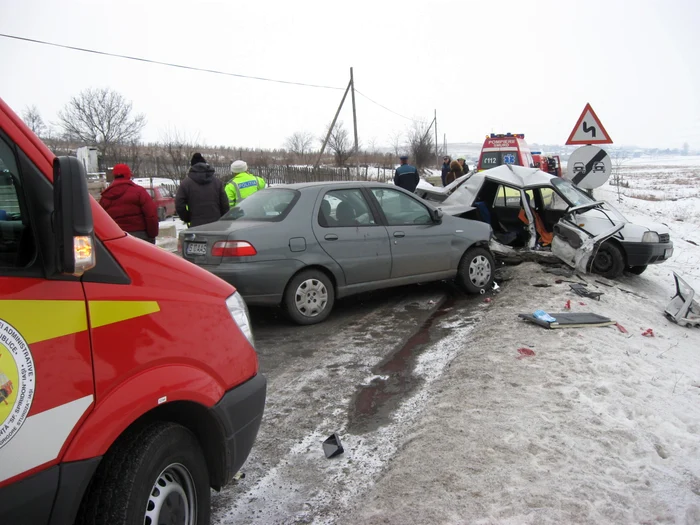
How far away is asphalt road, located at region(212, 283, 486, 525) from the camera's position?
127 inches

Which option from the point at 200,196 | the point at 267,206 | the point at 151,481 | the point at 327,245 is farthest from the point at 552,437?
the point at 200,196

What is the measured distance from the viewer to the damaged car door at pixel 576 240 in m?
8.72

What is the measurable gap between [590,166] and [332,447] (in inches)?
344

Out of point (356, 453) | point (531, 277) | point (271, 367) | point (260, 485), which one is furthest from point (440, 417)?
point (531, 277)

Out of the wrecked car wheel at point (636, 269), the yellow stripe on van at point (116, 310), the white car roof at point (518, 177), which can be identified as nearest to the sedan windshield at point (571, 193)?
the white car roof at point (518, 177)

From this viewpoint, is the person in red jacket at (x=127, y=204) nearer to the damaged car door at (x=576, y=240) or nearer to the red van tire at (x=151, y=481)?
the red van tire at (x=151, y=481)

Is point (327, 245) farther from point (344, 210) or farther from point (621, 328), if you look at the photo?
point (621, 328)

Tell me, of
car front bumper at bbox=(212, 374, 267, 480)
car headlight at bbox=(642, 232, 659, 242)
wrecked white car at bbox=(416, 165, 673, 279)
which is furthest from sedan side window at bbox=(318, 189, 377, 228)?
car headlight at bbox=(642, 232, 659, 242)

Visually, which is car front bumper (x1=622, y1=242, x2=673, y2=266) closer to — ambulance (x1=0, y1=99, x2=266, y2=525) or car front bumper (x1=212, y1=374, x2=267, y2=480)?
car front bumper (x1=212, y1=374, x2=267, y2=480)

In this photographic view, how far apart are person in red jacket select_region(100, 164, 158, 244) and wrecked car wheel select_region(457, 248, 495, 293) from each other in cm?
428

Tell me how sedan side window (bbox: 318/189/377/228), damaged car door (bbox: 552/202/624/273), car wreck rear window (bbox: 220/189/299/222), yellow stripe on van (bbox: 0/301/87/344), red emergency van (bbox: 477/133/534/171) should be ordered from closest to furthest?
yellow stripe on van (bbox: 0/301/87/344), car wreck rear window (bbox: 220/189/299/222), sedan side window (bbox: 318/189/377/228), damaged car door (bbox: 552/202/624/273), red emergency van (bbox: 477/133/534/171)

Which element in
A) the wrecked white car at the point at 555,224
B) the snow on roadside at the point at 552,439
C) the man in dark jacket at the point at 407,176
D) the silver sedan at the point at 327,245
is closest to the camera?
the snow on roadside at the point at 552,439

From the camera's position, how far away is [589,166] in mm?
10422

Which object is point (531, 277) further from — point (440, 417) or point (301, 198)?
point (440, 417)
